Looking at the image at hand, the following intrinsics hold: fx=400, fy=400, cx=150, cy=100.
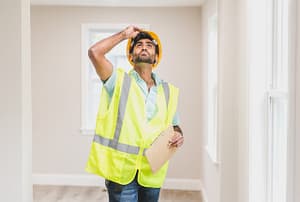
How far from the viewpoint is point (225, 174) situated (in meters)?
2.90

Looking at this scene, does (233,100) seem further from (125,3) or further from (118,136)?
(125,3)

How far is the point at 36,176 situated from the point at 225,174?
3592 mm

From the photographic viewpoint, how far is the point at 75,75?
5625 millimetres

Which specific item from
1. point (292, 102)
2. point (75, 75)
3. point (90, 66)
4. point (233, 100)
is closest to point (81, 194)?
point (75, 75)

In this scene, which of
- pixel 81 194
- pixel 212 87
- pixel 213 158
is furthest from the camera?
pixel 81 194

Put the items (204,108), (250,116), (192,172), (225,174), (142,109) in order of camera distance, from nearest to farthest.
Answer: (250,116) → (142,109) → (225,174) → (204,108) → (192,172)

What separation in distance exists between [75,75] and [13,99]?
9.61ft

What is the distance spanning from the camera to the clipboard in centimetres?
264

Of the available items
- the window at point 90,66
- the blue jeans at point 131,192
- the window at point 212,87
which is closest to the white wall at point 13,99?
the blue jeans at point 131,192

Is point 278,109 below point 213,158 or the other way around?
the other way around

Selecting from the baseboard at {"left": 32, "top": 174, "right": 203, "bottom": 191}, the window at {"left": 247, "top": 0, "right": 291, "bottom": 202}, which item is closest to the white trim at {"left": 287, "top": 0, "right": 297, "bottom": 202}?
the window at {"left": 247, "top": 0, "right": 291, "bottom": 202}

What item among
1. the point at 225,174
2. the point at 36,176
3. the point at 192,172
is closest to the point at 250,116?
the point at 225,174

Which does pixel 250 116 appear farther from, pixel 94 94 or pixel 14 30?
pixel 94 94

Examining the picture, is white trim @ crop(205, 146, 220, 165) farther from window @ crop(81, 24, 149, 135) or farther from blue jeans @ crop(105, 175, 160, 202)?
window @ crop(81, 24, 149, 135)
